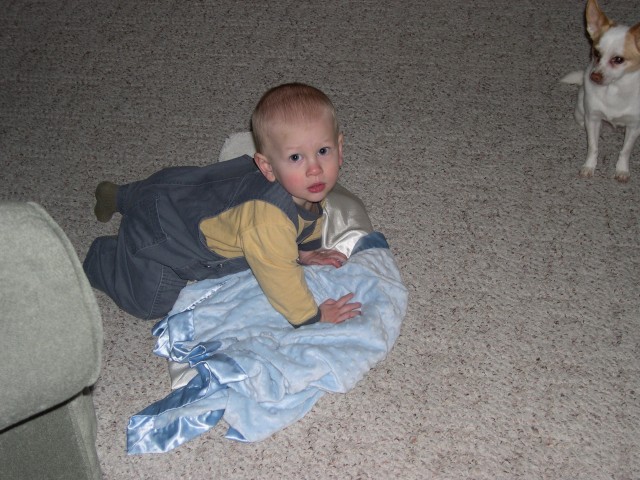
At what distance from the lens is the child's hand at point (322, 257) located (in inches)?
58.3

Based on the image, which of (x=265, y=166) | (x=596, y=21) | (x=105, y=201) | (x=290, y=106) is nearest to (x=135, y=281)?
(x=105, y=201)

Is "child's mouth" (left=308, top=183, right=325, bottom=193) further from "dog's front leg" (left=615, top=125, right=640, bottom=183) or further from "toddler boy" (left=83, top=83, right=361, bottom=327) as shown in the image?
"dog's front leg" (left=615, top=125, right=640, bottom=183)

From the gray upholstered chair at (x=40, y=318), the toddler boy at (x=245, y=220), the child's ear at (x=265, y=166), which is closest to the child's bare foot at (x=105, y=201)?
the toddler boy at (x=245, y=220)

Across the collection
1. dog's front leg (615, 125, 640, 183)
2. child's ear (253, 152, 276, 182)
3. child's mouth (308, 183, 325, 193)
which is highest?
child's ear (253, 152, 276, 182)

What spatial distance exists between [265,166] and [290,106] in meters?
0.13

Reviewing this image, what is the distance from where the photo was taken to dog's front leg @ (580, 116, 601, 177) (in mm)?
1649

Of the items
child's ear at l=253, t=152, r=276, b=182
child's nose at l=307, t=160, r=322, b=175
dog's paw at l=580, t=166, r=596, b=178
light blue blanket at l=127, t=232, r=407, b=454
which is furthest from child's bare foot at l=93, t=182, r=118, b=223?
dog's paw at l=580, t=166, r=596, b=178

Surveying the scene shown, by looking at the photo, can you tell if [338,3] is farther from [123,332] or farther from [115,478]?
[115,478]

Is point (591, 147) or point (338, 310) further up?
point (591, 147)

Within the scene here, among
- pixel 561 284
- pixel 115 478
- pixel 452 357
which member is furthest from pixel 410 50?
pixel 115 478

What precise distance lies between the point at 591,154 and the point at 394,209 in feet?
1.60

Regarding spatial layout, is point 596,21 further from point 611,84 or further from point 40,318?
point 40,318

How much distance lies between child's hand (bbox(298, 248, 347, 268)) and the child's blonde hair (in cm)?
35

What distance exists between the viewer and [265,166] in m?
1.27
